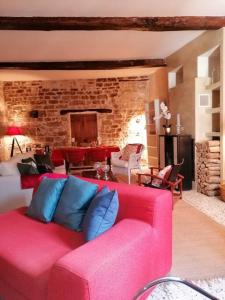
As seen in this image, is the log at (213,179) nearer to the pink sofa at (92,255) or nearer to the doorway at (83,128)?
the pink sofa at (92,255)

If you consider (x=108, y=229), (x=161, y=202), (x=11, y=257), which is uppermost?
(x=161, y=202)

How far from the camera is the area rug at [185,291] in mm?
1817

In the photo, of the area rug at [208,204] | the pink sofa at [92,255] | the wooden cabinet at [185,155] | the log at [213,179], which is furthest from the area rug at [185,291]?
the wooden cabinet at [185,155]

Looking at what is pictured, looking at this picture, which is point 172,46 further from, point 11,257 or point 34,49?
point 11,257

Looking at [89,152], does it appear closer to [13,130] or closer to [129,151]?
A: [129,151]

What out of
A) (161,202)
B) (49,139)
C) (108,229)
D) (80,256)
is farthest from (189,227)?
(49,139)

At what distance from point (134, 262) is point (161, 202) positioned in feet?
1.72

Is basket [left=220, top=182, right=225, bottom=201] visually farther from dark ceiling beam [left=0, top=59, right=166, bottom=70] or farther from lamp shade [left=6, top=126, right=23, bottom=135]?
lamp shade [left=6, top=126, right=23, bottom=135]

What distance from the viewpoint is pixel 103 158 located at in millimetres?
6914

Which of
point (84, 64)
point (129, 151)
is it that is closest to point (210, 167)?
point (129, 151)

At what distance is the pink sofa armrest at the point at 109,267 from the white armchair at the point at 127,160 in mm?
3781

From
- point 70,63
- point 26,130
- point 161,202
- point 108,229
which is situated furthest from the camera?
point 26,130

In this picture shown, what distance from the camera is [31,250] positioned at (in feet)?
5.72

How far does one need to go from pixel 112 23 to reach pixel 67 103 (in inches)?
187
